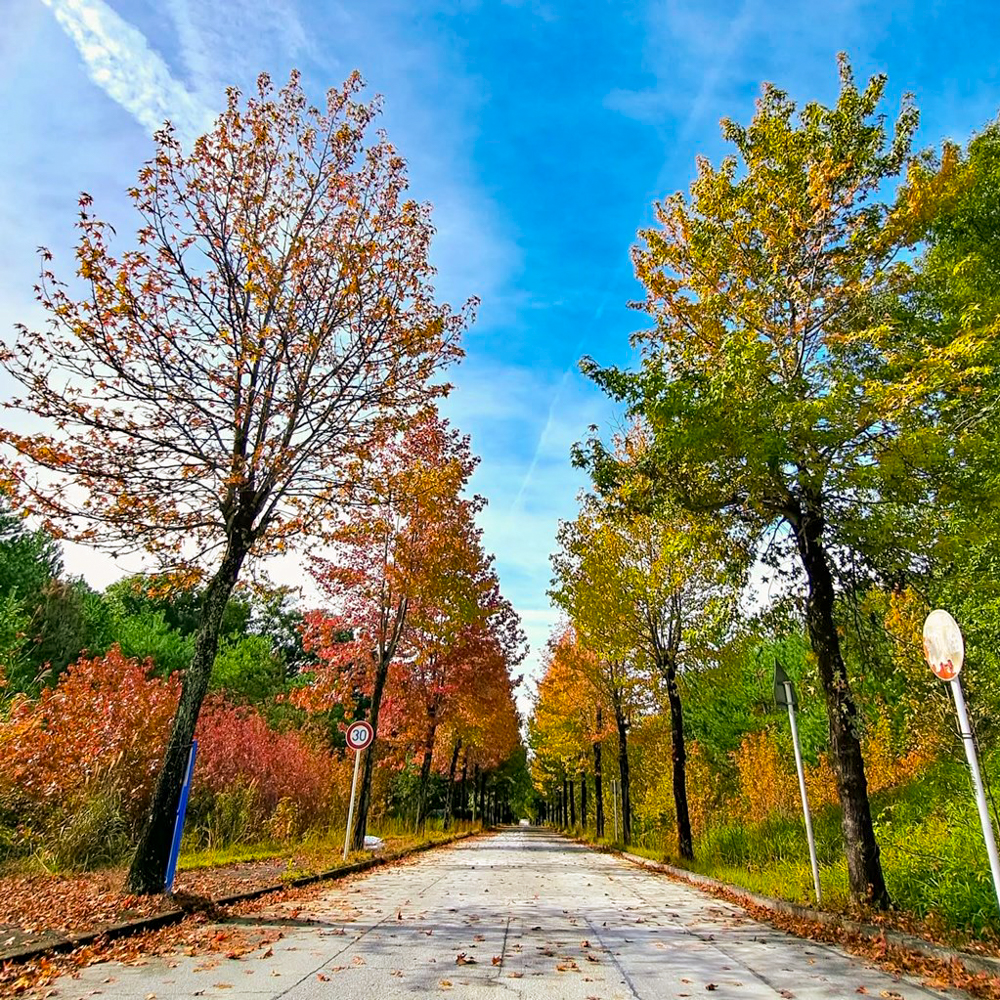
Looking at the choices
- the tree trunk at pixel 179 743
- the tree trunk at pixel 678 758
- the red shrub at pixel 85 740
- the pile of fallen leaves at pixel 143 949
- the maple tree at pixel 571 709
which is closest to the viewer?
the pile of fallen leaves at pixel 143 949

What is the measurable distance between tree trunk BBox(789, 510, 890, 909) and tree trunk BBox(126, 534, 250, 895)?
747cm

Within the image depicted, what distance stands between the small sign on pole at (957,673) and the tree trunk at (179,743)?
7.22 m

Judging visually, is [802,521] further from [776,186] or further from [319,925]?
[319,925]

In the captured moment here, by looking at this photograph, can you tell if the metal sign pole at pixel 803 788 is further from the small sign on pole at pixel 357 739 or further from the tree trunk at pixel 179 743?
the small sign on pole at pixel 357 739

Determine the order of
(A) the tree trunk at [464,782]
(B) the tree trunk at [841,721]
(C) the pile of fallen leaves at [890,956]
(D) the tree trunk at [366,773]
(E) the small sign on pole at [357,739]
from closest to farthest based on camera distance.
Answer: (C) the pile of fallen leaves at [890,956] → (B) the tree trunk at [841,721] → (E) the small sign on pole at [357,739] → (D) the tree trunk at [366,773] → (A) the tree trunk at [464,782]

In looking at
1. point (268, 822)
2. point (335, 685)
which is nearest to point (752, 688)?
point (335, 685)

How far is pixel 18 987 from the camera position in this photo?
3.97 m

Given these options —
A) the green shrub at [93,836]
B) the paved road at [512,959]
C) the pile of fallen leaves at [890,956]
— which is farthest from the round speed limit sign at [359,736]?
the pile of fallen leaves at [890,956]

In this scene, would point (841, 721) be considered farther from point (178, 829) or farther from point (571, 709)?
point (571, 709)

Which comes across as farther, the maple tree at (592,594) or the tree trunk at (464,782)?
the tree trunk at (464,782)

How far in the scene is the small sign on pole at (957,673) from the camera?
470cm

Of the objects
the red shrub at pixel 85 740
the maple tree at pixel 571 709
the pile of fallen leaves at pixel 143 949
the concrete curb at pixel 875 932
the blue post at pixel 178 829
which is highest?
the maple tree at pixel 571 709

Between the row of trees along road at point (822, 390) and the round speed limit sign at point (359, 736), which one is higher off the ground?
the row of trees along road at point (822, 390)

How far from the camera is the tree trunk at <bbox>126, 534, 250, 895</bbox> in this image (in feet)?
22.2
